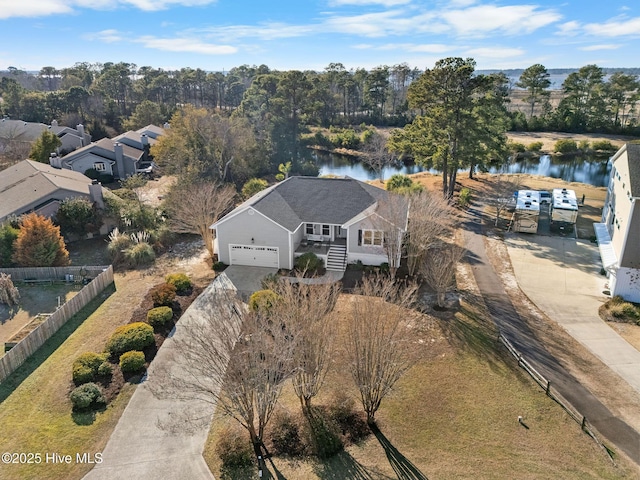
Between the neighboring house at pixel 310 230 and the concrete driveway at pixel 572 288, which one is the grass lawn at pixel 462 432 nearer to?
the concrete driveway at pixel 572 288

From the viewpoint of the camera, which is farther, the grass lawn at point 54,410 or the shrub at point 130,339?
the shrub at point 130,339

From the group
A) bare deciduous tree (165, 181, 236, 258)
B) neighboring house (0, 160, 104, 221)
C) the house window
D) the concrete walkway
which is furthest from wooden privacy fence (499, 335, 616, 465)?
neighboring house (0, 160, 104, 221)

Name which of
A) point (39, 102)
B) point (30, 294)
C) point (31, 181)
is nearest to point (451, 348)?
point (30, 294)

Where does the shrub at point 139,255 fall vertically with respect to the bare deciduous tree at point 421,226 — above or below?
below

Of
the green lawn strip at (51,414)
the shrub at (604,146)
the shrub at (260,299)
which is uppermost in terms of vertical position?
the shrub at (604,146)

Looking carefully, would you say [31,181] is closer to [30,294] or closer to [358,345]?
[30,294]

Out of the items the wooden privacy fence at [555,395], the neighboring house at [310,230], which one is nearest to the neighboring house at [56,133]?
the neighboring house at [310,230]
